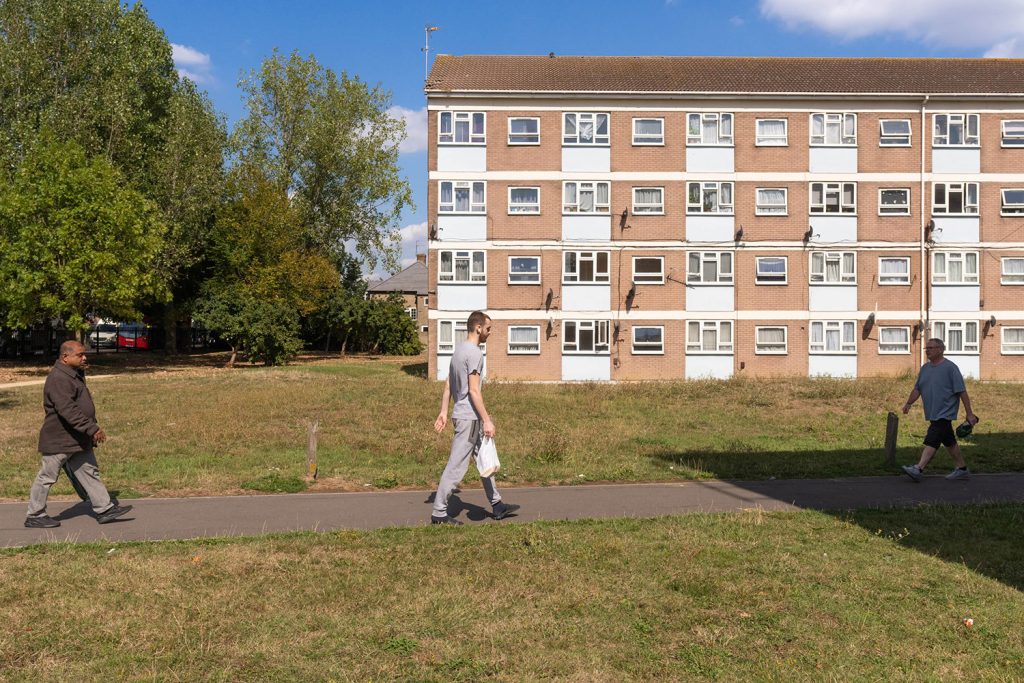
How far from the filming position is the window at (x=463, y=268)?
1273 inches

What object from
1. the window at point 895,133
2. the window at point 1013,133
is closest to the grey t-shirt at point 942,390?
the window at point 895,133

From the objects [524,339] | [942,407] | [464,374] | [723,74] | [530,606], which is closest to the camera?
[530,606]

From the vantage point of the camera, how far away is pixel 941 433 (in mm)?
11000

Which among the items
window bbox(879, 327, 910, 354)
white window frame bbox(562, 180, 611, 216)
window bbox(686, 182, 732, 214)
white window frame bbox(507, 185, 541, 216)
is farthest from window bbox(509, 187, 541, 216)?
window bbox(879, 327, 910, 354)

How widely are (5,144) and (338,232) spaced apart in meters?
18.8

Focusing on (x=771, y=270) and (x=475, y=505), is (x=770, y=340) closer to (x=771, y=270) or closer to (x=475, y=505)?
(x=771, y=270)

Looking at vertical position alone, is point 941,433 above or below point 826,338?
below

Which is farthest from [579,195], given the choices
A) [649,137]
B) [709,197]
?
[709,197]

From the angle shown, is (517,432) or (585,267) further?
(585,267)

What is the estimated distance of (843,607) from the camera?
5613 millimetres

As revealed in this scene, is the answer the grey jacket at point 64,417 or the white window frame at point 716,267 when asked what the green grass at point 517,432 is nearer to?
the grey jacket at point 64,417

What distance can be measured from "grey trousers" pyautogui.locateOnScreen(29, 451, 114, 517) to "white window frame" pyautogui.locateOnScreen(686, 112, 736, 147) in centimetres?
2752

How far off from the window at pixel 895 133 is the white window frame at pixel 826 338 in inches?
266

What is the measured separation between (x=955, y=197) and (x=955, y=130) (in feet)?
8.09
